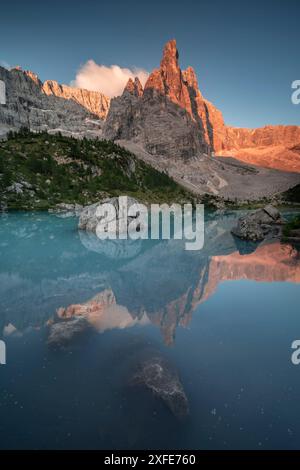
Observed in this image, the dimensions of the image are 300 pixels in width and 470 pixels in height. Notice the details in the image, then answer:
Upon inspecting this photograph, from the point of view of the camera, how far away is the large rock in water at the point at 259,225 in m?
37.0

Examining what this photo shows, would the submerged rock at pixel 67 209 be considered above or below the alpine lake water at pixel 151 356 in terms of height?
above

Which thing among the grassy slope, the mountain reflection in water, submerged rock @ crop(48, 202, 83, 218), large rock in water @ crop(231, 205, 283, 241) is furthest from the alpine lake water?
the grassy slope

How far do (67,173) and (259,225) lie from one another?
73186 mm

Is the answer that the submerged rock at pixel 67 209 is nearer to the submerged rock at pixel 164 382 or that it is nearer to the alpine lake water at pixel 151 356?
the alpine lake water at pixel 151 356

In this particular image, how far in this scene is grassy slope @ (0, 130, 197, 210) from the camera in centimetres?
7988

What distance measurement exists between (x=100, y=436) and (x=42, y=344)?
5.21 m

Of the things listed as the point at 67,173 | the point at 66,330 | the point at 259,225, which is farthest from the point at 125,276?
the point at 67,173

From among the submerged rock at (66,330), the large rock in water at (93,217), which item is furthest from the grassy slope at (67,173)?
the submerged rock at (66,330)

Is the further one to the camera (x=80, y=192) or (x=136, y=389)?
(x=80, y=192)

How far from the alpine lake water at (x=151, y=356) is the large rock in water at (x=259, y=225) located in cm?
1410

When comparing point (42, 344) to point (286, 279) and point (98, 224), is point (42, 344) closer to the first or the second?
point (286, 279)

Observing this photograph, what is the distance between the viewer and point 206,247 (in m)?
32.2

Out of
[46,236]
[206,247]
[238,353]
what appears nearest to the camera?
[238,353]
